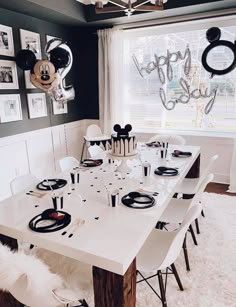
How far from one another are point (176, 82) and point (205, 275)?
3.04m

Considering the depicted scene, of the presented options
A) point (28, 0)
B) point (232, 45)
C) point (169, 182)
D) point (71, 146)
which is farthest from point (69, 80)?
point (169, 182)

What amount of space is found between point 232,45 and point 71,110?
277cm

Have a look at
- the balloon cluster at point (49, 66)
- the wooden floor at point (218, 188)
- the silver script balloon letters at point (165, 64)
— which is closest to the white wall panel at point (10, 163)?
the balloon cluster at point (49, 66)

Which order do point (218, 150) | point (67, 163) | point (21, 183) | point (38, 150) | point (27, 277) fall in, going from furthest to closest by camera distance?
point (218, 150), point (38, 150), point (67, 163), point (21, 183), point (27, 277)

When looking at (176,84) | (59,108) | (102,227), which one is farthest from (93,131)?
(102,227)

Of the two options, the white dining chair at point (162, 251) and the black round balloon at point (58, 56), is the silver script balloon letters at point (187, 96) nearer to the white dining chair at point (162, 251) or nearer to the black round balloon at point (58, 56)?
the black round balloon at point (58, 56)

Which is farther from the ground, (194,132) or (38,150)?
(194,132)

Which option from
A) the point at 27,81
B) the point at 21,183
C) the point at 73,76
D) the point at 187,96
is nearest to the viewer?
the point at 21,183

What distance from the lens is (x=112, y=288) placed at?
1.20 meters

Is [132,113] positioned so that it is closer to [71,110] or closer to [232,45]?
[71,110]

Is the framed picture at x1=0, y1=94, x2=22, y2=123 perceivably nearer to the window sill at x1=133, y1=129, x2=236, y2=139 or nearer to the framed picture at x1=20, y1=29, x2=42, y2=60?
the framed picture at x1=20, y1=29, x2=42, y2=60

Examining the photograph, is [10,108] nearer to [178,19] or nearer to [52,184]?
[52,184]

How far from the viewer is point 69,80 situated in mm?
4422

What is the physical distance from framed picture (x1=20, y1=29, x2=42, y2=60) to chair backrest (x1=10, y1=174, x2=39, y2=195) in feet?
7.10
